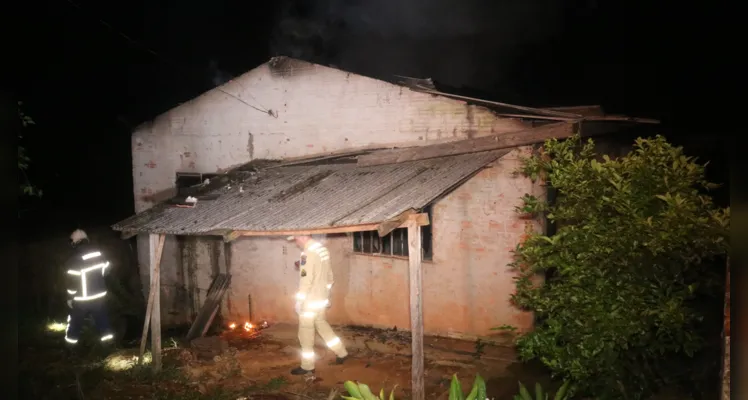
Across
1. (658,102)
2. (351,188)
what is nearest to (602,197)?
(351,188)

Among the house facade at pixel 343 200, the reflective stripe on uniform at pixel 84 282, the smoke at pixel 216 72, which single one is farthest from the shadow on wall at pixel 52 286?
the smoke at pixel 216 72

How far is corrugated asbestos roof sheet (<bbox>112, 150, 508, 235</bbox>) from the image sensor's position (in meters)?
5.63

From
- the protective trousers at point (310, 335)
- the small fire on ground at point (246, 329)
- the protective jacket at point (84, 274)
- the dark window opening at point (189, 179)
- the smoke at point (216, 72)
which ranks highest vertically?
the smoke at point (216, 72)

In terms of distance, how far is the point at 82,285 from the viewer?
8031 mm

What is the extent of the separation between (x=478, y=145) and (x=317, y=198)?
237cm

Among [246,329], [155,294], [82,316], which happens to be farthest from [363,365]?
[82,316]

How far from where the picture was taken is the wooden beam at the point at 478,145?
21.4 ft

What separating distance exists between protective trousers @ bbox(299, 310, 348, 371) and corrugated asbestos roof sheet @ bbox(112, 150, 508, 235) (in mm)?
1709

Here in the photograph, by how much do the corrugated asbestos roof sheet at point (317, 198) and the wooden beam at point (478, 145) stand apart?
102 millimetres

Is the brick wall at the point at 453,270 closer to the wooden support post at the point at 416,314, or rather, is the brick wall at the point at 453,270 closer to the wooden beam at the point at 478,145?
the wooden beam at the point at 478,145

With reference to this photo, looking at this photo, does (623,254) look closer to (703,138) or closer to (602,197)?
(602,197)

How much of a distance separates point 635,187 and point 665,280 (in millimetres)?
825

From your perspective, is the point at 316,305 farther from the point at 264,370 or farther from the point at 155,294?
the point at 155,294

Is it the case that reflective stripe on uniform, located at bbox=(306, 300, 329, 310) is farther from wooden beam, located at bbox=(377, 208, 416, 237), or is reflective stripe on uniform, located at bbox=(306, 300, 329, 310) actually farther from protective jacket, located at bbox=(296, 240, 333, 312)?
wooden beam, located at bbox=(377, 208, 416, 237)
